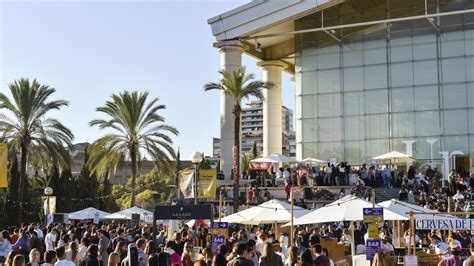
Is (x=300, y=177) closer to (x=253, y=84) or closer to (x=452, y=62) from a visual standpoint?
(x=253, y=84)

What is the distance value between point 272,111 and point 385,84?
1053 centimetres

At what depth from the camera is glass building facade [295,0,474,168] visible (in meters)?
43.2

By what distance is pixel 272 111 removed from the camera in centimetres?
5316

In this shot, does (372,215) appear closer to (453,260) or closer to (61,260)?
(453,260)

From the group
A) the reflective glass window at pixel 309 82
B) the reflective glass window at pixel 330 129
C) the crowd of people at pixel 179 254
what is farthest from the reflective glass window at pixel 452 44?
the crowd of people at pixel 179 254

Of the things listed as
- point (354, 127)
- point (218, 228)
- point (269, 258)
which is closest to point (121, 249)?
point (269, 258)

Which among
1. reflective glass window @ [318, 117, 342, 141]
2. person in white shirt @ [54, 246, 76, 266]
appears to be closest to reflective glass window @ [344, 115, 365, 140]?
reflective glass window @ [318, 117, 342, 141]

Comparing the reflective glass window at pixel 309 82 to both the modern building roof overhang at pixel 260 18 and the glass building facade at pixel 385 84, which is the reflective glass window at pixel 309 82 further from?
the modern building roof overhang at pixel 260 18

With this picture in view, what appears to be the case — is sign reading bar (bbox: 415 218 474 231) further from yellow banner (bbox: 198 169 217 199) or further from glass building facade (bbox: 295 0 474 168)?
glass building facade (bbox: 295 0 474 168)

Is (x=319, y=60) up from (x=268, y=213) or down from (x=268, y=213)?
up

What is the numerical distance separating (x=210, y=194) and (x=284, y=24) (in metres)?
23.9

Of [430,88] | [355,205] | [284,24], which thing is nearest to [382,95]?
[430,88]

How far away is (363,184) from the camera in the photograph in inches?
1400

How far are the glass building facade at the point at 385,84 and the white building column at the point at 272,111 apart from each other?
16.8 feet
